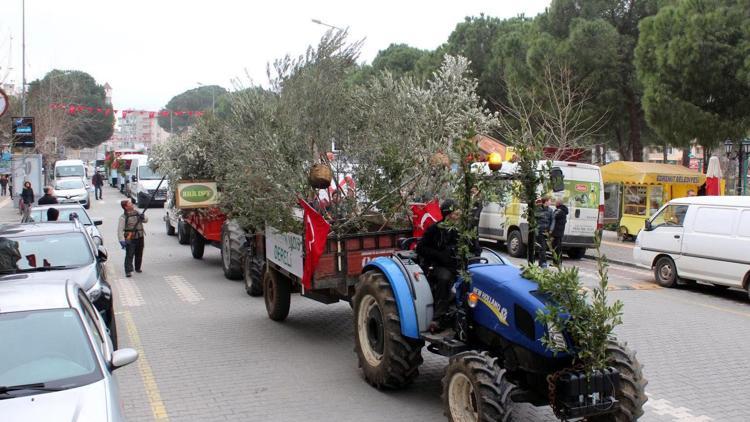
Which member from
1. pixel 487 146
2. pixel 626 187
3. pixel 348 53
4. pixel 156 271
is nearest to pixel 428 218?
pixel 348 53

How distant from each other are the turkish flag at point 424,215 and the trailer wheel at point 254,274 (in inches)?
170

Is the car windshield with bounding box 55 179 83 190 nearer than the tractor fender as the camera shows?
No

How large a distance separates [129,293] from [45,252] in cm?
364

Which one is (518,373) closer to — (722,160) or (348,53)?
(348,53)

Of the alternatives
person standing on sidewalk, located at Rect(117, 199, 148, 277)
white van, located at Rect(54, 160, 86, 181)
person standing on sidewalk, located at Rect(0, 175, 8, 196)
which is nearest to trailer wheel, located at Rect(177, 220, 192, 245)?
person standing on sidewalk, located at Rect(117, 199, 148, 277)

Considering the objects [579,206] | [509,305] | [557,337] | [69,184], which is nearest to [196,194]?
[579,206]

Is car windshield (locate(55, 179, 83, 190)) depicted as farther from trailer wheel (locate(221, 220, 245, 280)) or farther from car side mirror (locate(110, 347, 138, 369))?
car side mirror (locate(110, 347, 138, 369))

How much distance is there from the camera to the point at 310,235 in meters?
8.18

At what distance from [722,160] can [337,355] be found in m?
27.7

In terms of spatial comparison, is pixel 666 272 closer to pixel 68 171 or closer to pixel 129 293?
pixel 129 293

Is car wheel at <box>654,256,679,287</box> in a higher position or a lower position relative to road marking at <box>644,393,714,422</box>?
higher

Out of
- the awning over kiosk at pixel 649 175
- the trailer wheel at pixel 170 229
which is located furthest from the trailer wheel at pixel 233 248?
the awning over kiosk at pixel 649 175

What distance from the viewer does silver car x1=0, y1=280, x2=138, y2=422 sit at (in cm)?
440

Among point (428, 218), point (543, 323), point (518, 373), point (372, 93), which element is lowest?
point (518, 373)
